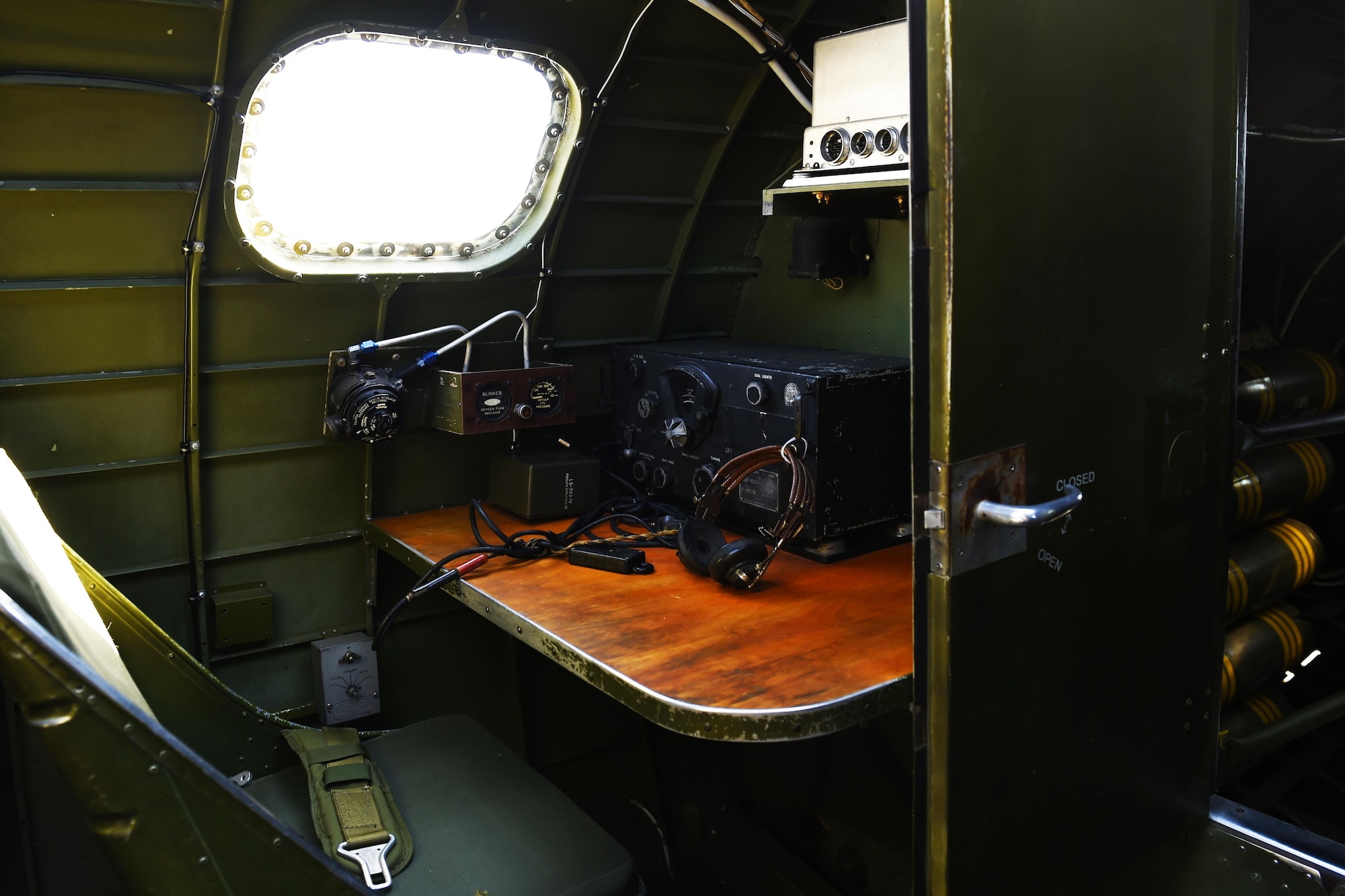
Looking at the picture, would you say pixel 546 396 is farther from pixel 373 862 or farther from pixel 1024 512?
pixel 1024 512

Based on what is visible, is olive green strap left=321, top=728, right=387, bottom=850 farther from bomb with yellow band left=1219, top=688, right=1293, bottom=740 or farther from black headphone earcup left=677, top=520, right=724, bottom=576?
bomb with yellow band left=1219, top=688, right=1293, bottom=740

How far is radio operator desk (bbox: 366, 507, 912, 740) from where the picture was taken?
1.61 metres

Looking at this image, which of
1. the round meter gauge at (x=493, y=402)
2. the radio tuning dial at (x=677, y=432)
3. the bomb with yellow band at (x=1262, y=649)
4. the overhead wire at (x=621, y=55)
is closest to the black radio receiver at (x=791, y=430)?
the radio tuning dial at (x=677, y=432)

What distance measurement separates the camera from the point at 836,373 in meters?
2.22

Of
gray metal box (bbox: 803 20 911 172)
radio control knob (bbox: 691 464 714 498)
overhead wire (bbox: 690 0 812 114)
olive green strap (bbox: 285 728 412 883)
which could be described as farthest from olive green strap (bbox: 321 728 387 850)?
overhead wire (bbox: 690 0 812 114)

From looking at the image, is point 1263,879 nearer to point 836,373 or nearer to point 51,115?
point 836,373

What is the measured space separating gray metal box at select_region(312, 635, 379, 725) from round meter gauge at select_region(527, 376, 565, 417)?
0.77 meters

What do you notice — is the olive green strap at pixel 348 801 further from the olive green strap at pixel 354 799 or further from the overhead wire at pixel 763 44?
the overhead wire at pixel 763 44

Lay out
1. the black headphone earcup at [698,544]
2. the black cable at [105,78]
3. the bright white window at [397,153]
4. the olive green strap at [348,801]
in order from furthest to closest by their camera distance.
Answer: the bright white window at [397,153]
the black headphone earcup at [698,544]
the black cable at [105,78]
the olive green strap at [348,801]

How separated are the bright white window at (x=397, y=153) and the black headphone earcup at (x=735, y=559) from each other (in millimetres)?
1068

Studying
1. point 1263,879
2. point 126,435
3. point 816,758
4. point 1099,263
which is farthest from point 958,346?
point 126,435

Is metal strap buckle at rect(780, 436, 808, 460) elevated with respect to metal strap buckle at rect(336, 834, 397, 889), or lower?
elevated

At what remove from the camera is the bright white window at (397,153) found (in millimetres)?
2297

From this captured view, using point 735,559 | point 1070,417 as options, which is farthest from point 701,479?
point 1070,417
